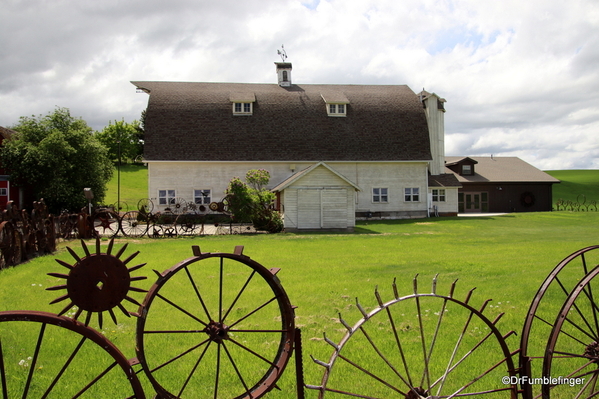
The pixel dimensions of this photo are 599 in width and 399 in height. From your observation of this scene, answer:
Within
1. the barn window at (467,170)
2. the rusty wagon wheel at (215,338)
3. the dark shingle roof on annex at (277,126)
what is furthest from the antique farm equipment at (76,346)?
the barn window at (467,170)

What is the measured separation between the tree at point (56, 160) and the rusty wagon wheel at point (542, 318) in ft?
99.7

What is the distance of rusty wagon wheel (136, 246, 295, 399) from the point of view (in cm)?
346

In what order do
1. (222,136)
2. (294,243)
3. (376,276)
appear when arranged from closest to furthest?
(376,276)
(294,243)
(222,136)

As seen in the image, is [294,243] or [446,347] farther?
[294,243]

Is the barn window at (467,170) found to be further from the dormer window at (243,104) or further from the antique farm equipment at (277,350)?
the antique farm equipment at (277,350)

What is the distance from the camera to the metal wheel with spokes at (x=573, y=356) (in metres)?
3.45

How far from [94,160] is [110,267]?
113ft

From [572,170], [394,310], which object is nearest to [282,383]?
[394,310]

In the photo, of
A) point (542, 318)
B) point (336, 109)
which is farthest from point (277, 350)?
point (336, 109)

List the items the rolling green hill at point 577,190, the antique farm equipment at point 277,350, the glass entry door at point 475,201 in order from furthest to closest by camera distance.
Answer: the rolling green hill at point 577,190 → the glass entry door at point 475,201 → the antique farm equipment at point 277,350

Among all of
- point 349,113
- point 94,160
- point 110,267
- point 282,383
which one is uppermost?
point 349,113

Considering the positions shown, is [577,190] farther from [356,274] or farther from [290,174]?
[356,274]

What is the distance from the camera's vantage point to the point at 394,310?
7.89 metres

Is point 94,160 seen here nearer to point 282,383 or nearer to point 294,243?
point 294,243
